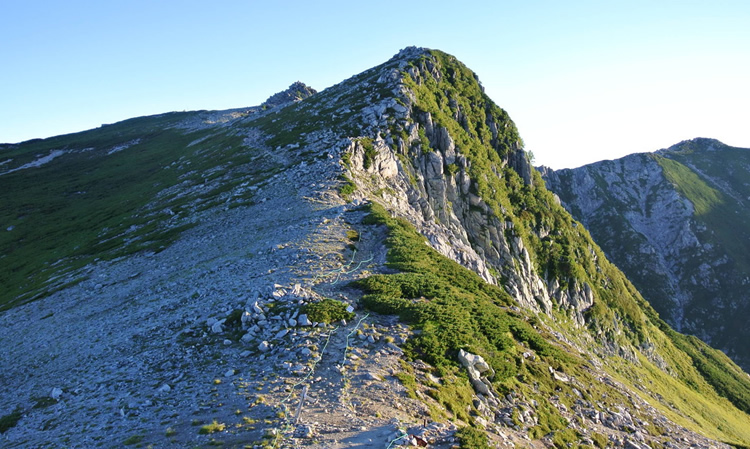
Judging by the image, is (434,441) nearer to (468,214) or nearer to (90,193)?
(468,214)

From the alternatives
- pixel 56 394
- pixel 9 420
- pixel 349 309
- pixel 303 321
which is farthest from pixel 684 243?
pixel 9 420

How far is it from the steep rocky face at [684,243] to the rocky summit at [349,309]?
6830cm

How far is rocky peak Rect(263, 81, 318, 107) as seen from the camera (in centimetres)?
16499

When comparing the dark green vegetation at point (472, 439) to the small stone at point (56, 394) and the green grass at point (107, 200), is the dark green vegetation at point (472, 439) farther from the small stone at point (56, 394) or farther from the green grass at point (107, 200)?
the green grass at point (107, 200)

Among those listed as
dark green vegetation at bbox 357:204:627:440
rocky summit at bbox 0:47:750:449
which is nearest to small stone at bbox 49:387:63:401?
rocky summit at bbox 0:47:750:449

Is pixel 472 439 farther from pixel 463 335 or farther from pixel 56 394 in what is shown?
pixel 56 394

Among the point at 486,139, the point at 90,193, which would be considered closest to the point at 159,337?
the point at 486,139

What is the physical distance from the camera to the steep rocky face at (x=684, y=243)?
136 metres

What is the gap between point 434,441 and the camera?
36.8 ft

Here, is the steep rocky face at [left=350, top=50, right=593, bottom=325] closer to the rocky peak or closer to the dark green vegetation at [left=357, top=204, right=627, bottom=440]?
the dark green vegetation at [left=357, top=204, right=627, bottom=440]

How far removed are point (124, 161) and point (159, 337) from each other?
113204 mm

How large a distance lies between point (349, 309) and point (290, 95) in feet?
535

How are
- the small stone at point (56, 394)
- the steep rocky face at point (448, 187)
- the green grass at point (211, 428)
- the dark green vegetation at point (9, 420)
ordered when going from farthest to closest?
the steep rocky face at point (448, 187)
the small stone at point (56, 394)
the dark green vegetation at point (9, 420)
the green grass at point (211, 428)

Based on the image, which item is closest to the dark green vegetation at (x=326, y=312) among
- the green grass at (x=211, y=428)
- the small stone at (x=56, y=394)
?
the green grass at (x=211, y=428)
